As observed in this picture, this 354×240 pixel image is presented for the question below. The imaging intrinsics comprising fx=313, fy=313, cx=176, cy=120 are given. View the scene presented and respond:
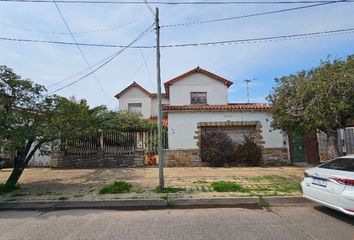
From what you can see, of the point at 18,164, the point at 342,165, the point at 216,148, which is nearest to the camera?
the point at 342,165

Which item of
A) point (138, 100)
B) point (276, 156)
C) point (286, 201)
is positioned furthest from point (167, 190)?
point (138, 100)

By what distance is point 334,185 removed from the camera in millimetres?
6480

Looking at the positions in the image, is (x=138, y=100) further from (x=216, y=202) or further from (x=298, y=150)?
(x=216, y=202)

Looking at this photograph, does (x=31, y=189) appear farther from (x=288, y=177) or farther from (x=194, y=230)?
(x=288, y=177)

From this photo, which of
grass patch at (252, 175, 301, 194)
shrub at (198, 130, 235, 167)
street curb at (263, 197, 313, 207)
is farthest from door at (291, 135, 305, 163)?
street curb at (263, 197, 313, 207)

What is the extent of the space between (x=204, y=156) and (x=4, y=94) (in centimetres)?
1023

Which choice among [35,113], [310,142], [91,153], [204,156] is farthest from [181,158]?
[35,113]

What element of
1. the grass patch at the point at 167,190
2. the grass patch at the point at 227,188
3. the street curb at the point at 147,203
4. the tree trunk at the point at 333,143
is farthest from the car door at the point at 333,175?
the grass patch at the point at 167,190

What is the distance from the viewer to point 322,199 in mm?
6824

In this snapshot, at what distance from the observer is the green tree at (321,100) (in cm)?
986

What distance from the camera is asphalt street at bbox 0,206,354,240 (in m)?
5.54

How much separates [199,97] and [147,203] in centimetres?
1873

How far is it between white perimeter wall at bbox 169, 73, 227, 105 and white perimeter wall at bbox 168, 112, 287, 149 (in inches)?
342

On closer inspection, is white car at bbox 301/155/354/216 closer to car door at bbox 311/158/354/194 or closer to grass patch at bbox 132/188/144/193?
car door at bbox 311/158/354/194
